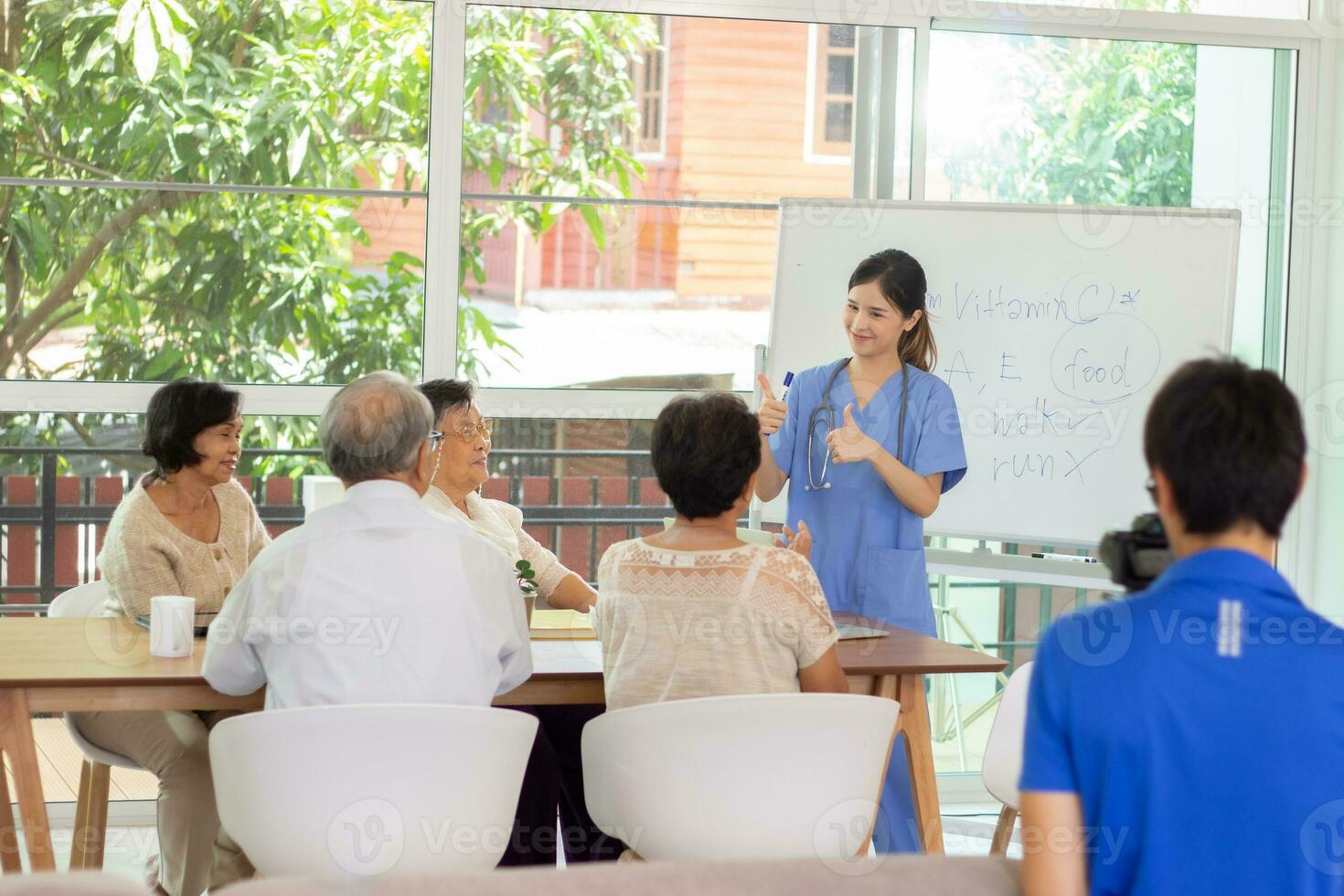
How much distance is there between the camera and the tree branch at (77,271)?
3744mm

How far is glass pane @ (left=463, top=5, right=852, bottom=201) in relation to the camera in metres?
3.97

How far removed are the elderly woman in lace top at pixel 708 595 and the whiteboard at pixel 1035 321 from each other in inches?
63.2

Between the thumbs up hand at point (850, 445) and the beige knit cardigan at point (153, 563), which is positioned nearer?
the beige knit cardigan at point (153, 563)

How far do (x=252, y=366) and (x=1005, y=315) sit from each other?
211 centimetres

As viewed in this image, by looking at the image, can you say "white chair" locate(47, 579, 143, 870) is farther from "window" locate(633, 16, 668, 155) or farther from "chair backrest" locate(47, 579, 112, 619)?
"window" locate(633, 16, 668, 155)

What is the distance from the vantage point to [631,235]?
4086 mm

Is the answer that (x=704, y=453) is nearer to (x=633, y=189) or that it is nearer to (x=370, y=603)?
(x=370, y=603)

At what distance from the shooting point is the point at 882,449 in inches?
117

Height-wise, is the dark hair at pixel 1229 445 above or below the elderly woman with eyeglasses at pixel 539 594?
above

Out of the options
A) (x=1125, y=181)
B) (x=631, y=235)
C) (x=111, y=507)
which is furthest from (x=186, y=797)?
(x=1125, y=181)

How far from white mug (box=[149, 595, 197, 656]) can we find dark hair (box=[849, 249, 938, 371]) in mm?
1612
